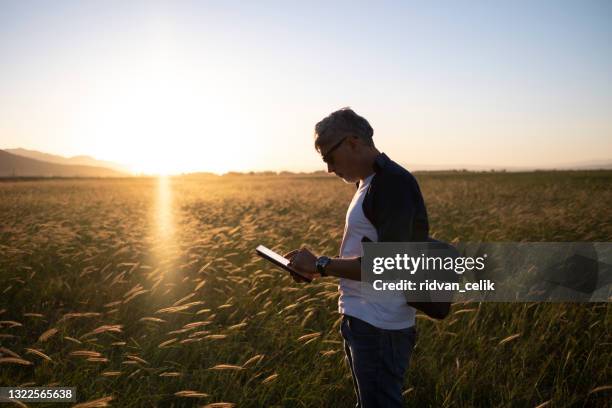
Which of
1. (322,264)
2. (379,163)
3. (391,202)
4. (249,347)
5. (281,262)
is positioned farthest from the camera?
(249,347)

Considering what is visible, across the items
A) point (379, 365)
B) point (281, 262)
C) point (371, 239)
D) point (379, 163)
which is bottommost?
point (379, 365)

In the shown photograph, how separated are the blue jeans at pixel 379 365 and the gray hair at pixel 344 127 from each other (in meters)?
0.91

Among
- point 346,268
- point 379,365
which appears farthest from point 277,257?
point 379,365

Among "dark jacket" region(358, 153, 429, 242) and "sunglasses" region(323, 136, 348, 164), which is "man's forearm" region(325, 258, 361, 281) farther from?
"sunglasses" region(323, 136, 348, 164)

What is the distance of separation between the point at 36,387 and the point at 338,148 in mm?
2512

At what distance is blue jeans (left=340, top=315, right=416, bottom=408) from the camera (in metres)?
1.69

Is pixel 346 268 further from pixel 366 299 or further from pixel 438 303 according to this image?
pixel 438 303

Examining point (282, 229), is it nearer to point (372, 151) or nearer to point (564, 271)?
point (564, 271)

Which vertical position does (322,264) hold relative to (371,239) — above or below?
below

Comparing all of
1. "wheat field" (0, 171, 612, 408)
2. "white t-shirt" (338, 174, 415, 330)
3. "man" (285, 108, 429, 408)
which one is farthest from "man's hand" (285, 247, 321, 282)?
"wheat field" (0, 171, 612, 408)

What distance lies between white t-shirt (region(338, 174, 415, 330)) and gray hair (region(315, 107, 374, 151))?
0.72 ft

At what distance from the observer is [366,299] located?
1.76 meters

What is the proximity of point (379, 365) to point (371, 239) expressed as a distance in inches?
23.6

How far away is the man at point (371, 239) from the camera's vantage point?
161 centimetres
